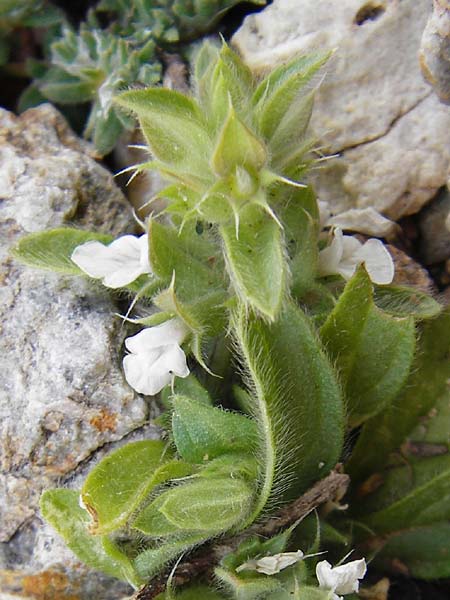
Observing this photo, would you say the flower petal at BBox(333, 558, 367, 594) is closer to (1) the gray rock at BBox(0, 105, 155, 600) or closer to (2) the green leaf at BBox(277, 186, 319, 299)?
(1) the gray rock at BBox(0, 105, 155, 600)

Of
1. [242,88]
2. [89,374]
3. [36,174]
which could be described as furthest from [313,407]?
[36,174]

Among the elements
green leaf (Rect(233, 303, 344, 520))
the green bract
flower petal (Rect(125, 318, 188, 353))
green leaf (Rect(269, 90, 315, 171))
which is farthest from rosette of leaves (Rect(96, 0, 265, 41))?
green leaf (Rect(233, 303, 344, 520))

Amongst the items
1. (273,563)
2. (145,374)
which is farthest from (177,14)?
(273,563)

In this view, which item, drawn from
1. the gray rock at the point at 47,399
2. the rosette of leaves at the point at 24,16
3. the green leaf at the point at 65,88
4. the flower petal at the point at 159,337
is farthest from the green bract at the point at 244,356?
the rosette of leaves at the point at 24,16

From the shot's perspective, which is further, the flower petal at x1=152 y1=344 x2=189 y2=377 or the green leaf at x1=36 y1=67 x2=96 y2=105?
the green leaf at x1=36 y1=67 x2=96 y2=105

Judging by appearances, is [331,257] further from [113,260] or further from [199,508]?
[199,508]

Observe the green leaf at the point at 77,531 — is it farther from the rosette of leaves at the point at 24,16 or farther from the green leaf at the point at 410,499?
the rosette of leaves at the point at 24,16
